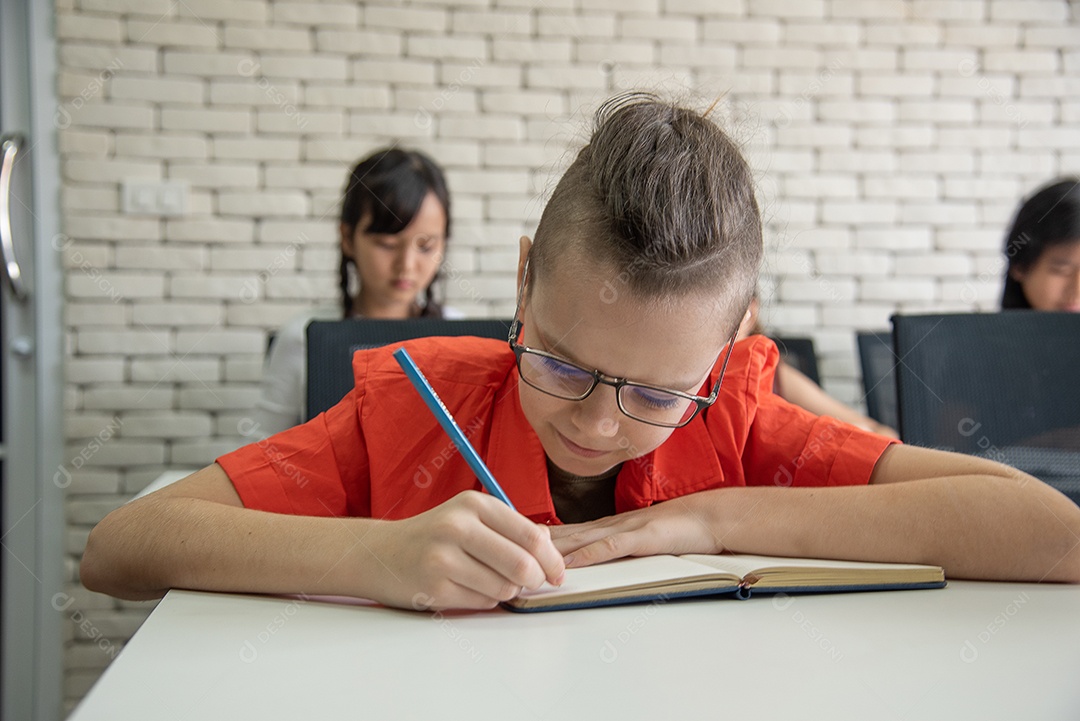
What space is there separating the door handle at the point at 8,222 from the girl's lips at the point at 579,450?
2.17m

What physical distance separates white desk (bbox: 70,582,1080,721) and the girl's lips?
0.66 ft

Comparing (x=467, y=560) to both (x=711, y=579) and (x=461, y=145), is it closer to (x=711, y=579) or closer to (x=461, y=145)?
(x=711, y=579)

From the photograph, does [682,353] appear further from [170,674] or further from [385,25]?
[385,25]

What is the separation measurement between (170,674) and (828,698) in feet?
1.55

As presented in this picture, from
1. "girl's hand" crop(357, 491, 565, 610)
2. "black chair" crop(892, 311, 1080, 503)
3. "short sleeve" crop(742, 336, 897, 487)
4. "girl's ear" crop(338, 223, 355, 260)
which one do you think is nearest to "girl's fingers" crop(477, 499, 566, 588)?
"girl's hand" crop(357, 491, 565, 610)

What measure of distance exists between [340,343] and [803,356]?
173 cm

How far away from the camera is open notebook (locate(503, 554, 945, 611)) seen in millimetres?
824

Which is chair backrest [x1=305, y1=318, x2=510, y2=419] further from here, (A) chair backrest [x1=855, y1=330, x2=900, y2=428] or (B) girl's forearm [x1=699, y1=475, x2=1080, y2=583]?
(A) chair backrest [x1=855, y1=330, x2=900, y2=428]

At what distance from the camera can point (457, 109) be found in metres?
2.90

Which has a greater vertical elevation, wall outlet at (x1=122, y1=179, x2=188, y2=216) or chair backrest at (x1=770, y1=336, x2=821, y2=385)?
wall outlet at (x1=122, y1=179, x2=188, y2=216)

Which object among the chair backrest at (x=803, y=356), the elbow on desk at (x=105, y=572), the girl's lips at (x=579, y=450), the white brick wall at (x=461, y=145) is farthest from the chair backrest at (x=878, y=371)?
the elbow on desk at (x=105, y=572)

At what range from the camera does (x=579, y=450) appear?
3.28ft

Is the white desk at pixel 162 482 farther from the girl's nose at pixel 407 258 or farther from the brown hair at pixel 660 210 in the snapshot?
the girl's nose at pixel 407 258

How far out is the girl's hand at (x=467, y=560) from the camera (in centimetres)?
77
